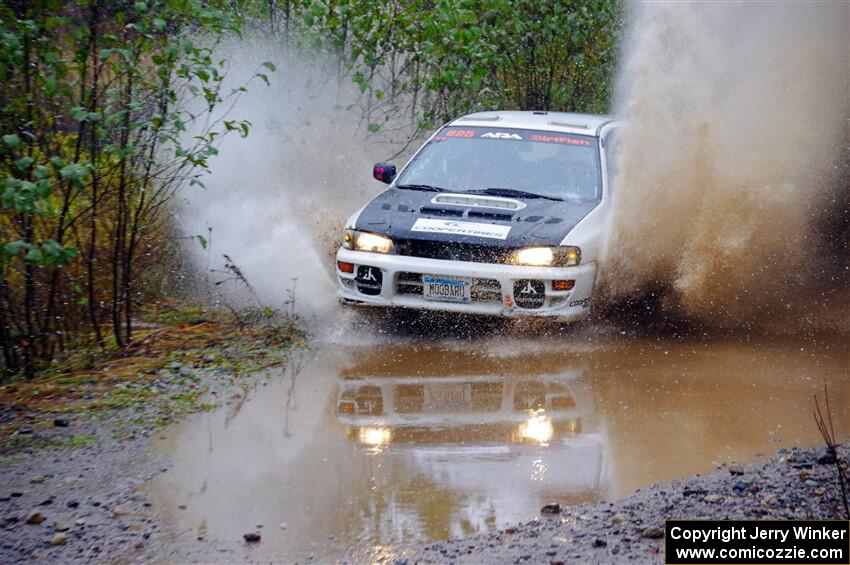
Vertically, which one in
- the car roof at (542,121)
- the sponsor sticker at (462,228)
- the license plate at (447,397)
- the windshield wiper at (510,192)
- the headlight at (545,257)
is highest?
the car roof at (542,121)

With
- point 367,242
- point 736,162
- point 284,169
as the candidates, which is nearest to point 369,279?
point 367,242

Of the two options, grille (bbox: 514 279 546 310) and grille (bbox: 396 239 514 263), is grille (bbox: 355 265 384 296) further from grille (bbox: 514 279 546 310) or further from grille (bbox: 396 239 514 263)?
grille (bbox: 514 279 546 310)

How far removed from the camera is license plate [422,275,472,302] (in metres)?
8.06

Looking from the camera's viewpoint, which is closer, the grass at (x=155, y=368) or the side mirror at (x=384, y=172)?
the grass at (x=155, y=368)

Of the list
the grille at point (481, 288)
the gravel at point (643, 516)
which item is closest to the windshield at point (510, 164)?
the grille at point (481, 288)

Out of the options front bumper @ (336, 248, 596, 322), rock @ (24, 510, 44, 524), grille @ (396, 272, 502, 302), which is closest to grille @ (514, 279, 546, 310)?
front bumper @ (336, 248, 596, 322)

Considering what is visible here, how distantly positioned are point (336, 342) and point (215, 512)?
3.42 meters

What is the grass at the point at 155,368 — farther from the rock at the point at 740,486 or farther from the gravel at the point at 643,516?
the rock at the point at 740,486

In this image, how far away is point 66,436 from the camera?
6.15m

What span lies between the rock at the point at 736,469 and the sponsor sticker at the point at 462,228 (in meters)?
3.02

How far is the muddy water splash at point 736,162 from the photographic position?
8867 mm

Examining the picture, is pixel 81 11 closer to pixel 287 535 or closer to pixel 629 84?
pixel 287 535

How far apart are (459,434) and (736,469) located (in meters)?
1.54

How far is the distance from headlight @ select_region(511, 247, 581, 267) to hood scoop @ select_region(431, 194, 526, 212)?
0.59m
